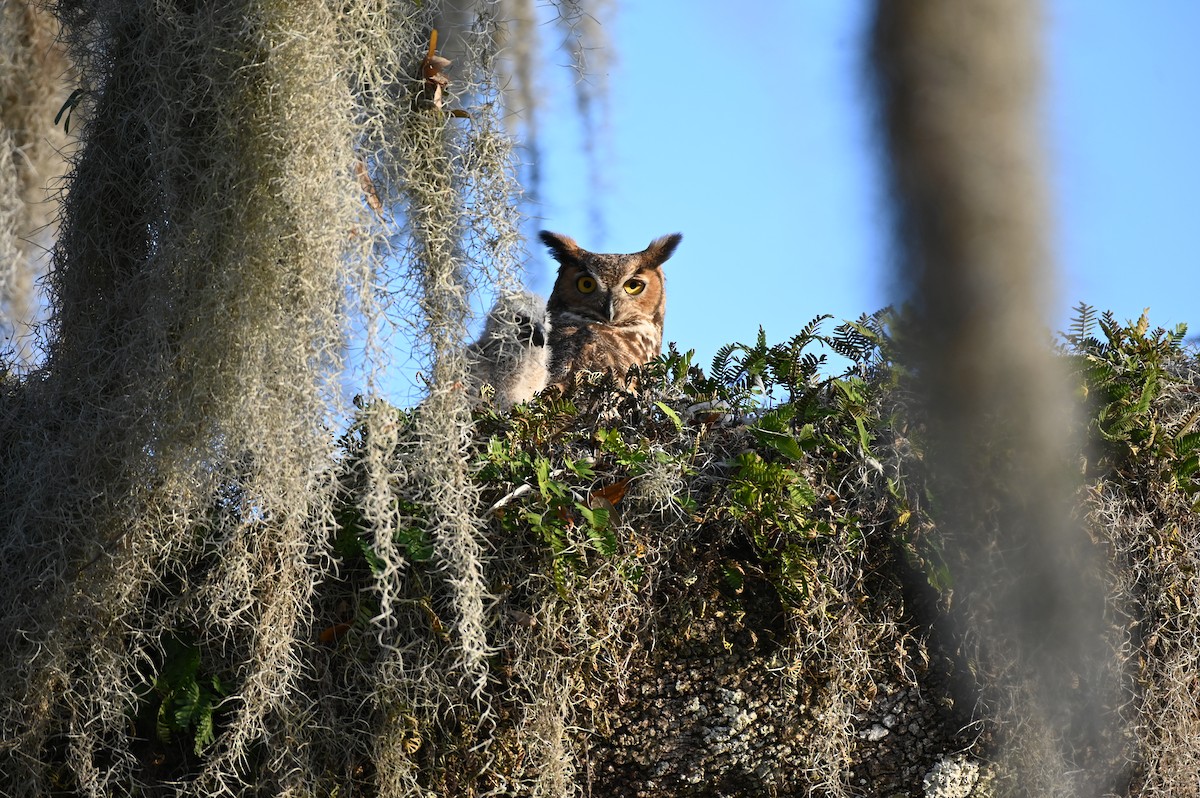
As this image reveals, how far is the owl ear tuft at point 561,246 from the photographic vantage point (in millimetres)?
3992

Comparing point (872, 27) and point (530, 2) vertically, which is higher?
point (872, 27)

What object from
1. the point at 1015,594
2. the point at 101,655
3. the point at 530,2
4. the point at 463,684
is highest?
the point at 1015,594

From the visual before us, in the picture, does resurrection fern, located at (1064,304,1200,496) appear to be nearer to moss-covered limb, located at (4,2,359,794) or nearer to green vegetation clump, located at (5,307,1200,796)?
green vegetation clump, located at (5,307,1200,796)

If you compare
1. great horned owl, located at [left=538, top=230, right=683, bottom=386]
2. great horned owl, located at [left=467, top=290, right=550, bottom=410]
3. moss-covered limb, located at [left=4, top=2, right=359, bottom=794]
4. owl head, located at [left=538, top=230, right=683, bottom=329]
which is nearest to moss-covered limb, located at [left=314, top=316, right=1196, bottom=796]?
moss-covered limb, located at [left=4, top=2, right=359, bottom=794]

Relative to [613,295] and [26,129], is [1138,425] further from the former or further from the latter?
[26,129]

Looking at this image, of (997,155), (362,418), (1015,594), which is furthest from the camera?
(362,418)

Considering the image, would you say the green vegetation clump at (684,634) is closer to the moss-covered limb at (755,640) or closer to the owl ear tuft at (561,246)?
the moss-covered limb at (755,640)

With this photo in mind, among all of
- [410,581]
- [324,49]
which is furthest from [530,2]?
[410,581]

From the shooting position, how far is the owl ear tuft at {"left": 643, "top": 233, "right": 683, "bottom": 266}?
13.2ft

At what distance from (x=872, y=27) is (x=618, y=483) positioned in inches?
60.3

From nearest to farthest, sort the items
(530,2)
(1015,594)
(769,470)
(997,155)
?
(997,155)
(1015,594)
(769,470)
(530,2)

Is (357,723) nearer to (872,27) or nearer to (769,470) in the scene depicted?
(769,470)

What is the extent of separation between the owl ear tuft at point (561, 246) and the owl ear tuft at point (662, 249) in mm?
249

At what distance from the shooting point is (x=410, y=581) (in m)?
1.87
